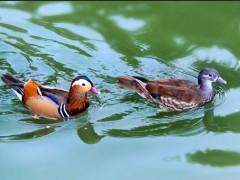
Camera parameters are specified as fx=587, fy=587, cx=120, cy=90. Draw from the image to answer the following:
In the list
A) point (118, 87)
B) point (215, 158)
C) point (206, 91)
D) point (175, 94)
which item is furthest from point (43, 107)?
point (215, 158)

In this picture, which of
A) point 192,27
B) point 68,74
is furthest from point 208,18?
point 68,74

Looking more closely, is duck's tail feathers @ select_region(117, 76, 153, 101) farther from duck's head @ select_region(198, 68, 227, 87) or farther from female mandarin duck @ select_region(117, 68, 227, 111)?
duck's head @ select_region(198, 68, 227, 87)

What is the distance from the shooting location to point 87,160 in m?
5.00

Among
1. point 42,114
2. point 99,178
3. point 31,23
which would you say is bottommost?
point 99,178

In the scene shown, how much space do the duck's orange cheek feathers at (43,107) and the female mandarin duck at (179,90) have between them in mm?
887

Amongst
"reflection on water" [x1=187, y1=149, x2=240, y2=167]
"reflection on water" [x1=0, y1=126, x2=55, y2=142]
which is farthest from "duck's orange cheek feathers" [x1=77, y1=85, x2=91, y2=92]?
"reflection on water" [x1=187, y1=149, x2=240, y2=167]

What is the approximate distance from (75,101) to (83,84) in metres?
0.20

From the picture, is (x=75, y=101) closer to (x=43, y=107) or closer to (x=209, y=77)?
(x=43, y=107)

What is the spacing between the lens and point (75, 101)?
5.79m

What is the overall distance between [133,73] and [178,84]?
0.71 m

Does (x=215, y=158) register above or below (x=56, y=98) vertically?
below

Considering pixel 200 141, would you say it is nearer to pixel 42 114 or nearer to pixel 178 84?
pixel 178 84

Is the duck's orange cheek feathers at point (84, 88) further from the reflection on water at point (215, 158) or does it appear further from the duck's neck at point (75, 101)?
the reflection on water at point (215, 158)

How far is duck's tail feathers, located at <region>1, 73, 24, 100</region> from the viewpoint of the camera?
5.91 meters
